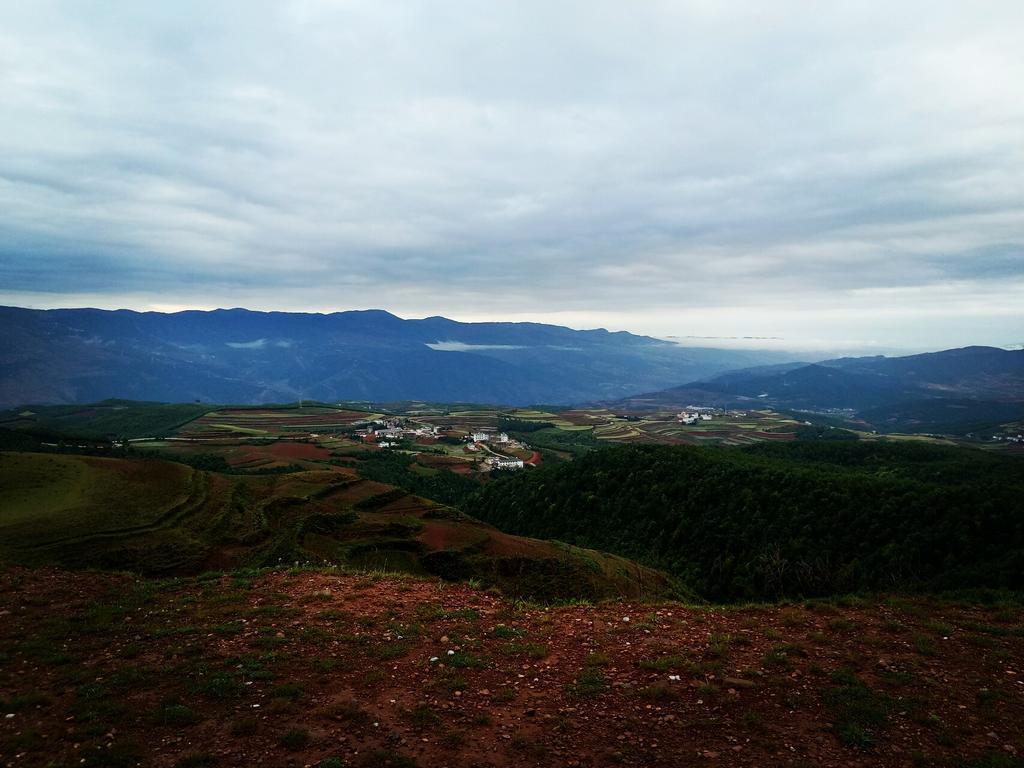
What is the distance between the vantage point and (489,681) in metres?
10.6

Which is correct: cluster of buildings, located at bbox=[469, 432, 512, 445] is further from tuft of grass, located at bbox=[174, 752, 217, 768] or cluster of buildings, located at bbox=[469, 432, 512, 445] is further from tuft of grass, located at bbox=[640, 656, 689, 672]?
tuft of grass, located at bbox=[174, 752, 217, 768]

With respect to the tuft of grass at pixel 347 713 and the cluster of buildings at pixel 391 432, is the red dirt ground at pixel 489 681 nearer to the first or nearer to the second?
the tuft of grass at pixel 347 713

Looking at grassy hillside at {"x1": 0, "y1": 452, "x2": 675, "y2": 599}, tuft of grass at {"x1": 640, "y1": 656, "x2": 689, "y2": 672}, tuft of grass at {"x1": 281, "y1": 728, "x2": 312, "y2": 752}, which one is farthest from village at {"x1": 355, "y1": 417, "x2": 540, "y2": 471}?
tuft of grass at {"x1": 281, "y1": 728, "x2": 312, "y2": 752}

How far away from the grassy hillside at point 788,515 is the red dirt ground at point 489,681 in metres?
8.99

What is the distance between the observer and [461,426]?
6777 inches

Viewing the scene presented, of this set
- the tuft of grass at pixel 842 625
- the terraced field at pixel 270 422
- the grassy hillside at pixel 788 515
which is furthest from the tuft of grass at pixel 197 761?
the terraced field at pixel 270 422

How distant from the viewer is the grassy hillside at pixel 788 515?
28.4 metres

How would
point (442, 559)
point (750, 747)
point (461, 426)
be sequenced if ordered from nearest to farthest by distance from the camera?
point (750, 747) < point (442, 559) < point (461, 426)

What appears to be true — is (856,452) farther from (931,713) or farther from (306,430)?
(306,430)

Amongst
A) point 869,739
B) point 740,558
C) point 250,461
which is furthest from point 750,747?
point 250,461

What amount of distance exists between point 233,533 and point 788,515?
4490 cm

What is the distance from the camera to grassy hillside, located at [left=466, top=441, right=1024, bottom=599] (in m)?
28.4

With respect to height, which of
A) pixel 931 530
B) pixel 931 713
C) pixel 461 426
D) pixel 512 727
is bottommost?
pixel 461 426

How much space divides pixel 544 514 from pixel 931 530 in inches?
1675
